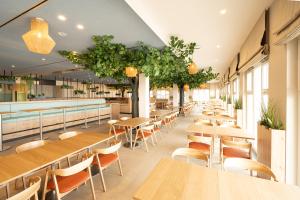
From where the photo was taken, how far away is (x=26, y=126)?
4.37 m

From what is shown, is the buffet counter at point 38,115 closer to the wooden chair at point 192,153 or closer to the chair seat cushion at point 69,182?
the chair seat cushion at point 69,182

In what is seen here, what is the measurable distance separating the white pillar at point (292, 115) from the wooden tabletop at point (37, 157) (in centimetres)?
248

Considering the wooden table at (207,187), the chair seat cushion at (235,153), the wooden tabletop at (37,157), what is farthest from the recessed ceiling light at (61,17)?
the chair seat cushion at (235,153)

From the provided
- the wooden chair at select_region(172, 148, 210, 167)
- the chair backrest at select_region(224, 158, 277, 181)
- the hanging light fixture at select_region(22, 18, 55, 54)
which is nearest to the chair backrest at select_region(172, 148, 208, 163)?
the wooden chair at select_region(172, 148, 210, 167)

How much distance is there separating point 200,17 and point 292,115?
214cm

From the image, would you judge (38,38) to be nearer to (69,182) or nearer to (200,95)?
(69,182)

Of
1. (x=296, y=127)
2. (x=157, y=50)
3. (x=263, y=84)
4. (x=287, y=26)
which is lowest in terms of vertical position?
(x=296, y=127)

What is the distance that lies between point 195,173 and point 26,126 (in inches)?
197

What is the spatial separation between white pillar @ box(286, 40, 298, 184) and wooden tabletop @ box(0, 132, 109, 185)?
2.48 metres

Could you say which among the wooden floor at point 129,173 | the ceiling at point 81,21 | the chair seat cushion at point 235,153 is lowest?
the wooden floor at point 129,173

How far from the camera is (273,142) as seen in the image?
1.87m

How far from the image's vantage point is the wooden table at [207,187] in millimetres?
1012

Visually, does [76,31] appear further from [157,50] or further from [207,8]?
[207,8]

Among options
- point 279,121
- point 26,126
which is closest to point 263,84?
point 279,121
